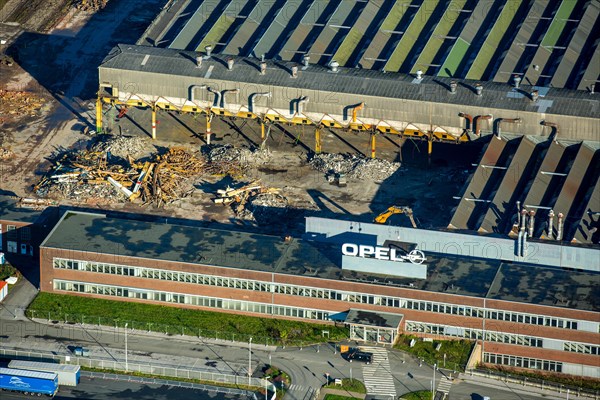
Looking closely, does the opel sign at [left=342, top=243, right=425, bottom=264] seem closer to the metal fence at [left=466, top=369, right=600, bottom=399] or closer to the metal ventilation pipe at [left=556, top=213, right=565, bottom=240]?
the metal fence at [left=466, top=369, right=600, bottom=399]

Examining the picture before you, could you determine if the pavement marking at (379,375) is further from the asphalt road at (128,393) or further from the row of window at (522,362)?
the asphalt road at (128,393)

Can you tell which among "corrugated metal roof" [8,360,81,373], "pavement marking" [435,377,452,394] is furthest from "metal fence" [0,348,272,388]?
"pavement marking" [435,377,452,394]

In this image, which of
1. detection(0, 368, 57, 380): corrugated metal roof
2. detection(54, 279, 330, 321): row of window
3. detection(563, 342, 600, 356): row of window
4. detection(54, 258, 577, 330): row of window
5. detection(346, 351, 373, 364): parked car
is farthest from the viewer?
detection(54, 279, 330, 321): row of window

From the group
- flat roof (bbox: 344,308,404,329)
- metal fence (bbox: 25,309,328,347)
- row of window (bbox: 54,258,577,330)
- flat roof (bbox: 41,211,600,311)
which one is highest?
flat roof (bbox: 41,211,600,311)

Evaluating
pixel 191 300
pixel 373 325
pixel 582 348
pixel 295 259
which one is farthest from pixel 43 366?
pixel 582 348

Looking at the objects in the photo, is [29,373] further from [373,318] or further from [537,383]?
[537,383]

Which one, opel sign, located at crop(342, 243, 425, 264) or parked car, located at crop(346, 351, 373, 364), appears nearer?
parked car, located at crop(346, 351, 373, 364)

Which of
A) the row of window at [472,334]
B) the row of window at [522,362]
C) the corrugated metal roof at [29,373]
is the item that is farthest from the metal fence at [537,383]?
the corrugated metal roof at [29,373]
